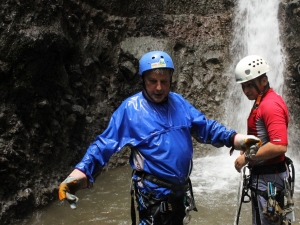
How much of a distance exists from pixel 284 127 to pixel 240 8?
7784 millimetres

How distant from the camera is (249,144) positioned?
2279 mm

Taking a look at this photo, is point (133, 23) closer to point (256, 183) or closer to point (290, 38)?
point (290, 38)

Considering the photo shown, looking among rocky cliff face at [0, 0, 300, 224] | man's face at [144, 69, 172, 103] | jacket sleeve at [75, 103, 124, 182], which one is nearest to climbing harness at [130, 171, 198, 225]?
jacket sleeve at [75, 103, 124, 182]

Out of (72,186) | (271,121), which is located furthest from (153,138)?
(271,121)

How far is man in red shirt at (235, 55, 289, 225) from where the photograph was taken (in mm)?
2422

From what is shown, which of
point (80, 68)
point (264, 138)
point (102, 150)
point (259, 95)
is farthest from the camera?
point (80, 68)

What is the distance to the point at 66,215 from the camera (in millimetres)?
4840

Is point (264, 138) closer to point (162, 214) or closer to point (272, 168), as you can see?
point (272, 168)

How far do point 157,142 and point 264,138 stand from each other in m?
0.95

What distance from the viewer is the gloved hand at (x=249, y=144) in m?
2.26

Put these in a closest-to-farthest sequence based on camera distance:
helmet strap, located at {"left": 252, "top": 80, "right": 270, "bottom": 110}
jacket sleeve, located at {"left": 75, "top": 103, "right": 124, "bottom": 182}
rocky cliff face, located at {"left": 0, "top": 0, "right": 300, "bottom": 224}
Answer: jacket sleeve, located at {"left": 75, "top": 103, "right": 124, "bottom": 182} < helmet strap, located at {"left": 252, "top": 80, "right": 270, "bottom": 110} < rocky cliff face, located at {"left": 0, "top": 0, "right": 300, "bottom": 224}

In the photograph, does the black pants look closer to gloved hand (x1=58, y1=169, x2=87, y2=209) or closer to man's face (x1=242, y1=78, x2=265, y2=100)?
gloved hand (x1=58, y1=169, x2=87, y2=209)

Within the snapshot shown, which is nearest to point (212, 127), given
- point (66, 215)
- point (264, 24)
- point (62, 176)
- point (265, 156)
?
point (265, 156)

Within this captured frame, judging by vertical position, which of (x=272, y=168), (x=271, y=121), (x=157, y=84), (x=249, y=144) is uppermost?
(x=157, y=84)
